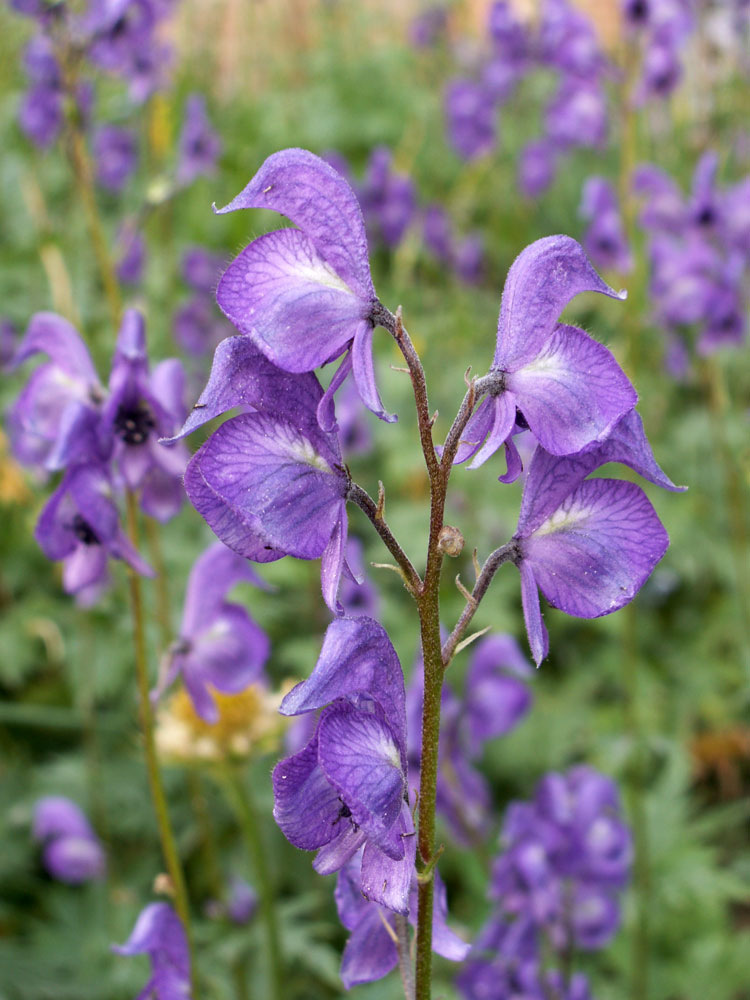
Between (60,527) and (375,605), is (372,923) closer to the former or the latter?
(60,527)

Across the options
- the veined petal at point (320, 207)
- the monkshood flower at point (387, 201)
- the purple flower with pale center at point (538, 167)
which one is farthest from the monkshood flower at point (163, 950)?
the purple flower with pale center at point (538, 167)

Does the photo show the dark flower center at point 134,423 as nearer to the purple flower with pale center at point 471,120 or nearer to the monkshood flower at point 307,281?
the monkshood flower at point 307,281

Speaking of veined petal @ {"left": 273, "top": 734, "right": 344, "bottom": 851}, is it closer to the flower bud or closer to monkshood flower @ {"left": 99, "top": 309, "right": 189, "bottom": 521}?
the flower bud

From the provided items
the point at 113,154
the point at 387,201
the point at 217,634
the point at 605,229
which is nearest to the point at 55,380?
the point at 217,634

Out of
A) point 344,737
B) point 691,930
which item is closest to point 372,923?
point 344,737

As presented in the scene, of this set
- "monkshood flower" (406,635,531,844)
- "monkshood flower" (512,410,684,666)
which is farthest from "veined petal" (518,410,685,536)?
"monkshood flower" (406,635,531,844)
